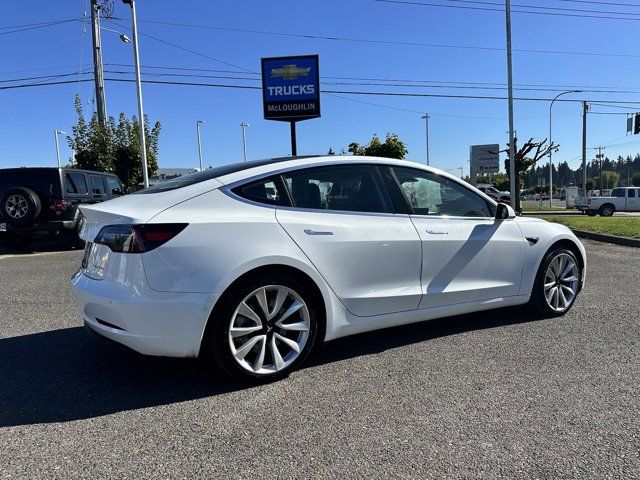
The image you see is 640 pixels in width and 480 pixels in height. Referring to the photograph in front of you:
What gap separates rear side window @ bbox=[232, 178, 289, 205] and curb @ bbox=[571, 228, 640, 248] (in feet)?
33.7

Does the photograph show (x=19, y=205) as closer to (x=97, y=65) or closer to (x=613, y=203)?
(x=97, y=65)

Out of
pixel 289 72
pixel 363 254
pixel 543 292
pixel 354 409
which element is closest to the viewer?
pixel 354 409

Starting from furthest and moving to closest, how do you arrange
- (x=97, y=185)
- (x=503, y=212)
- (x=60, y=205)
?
(x=97, y=185)
(x=60, y=205)
(x=503, y=212)

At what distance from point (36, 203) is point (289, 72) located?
868 centimetres

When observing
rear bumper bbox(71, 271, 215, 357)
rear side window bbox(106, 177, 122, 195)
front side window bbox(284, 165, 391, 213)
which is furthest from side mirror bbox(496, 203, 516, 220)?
rear side window bbox(106, 177, 122, 195)

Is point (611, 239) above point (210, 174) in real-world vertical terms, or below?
below

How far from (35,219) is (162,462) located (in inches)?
385

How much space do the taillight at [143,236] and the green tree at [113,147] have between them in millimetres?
19552

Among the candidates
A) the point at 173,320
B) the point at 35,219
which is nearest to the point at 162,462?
the point at 173,320

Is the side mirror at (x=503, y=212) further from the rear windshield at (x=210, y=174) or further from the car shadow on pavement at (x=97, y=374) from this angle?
the rear windshield at (x=210, y=174)

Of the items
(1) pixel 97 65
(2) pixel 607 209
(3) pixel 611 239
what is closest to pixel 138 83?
(1) pixel 97 65

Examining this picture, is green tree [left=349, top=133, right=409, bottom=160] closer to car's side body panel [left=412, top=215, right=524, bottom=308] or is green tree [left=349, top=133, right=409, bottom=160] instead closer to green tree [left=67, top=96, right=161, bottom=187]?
green tree [left=67, top=96, right=161, bottom=187]

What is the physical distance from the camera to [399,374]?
3.46 metres

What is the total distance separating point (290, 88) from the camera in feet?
51.8
